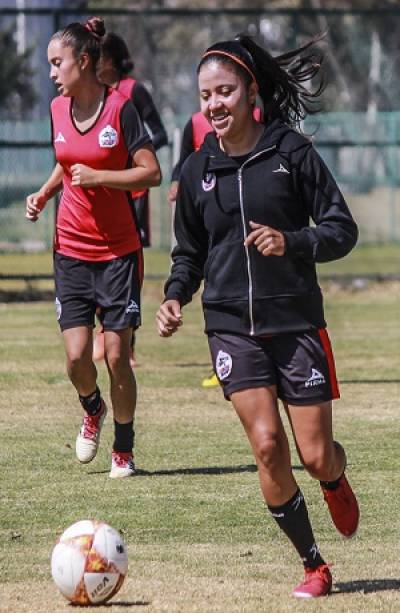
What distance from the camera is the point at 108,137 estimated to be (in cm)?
764

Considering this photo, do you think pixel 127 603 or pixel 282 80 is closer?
pixel 127 603

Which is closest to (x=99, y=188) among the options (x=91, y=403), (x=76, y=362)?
(x=76, y=362)

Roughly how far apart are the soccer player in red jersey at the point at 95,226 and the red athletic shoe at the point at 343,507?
7.36ft

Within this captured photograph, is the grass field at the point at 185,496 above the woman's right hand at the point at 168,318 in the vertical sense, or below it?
below

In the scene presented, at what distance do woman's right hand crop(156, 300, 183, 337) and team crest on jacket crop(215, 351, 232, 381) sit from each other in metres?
0.21

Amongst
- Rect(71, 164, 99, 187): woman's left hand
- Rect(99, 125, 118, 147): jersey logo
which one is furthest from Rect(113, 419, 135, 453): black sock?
Rect(99, 125, 118, 147): jersey logo

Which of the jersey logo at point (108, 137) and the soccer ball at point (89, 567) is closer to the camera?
the soccer ball at point (89, 567)

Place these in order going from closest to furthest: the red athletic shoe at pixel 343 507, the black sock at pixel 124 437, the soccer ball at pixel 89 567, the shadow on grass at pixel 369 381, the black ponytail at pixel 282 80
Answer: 1. the soccer ball at pixel 89 567
2. the black ponytail at pixel 282 80
3. the red athletic shoe at pixel 343 507
4. the black sock at pixel 124 437
5. the shadow on grass at pixel 369 381

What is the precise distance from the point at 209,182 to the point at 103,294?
2344 millimetres

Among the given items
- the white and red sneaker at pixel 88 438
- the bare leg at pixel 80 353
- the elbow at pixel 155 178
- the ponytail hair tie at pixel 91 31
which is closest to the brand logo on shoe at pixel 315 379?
the elbow at pixel 155 178

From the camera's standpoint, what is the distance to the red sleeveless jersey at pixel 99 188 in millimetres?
7625

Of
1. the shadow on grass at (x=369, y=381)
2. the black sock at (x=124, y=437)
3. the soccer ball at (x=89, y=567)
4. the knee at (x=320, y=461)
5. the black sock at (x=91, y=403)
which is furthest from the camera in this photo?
the shadow on grass at (x=369, y=381)

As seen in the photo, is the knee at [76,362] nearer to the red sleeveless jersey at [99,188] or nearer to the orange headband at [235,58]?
the red sleeveless jersey at [99,188]

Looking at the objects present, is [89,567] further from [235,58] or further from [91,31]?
[91,31]
